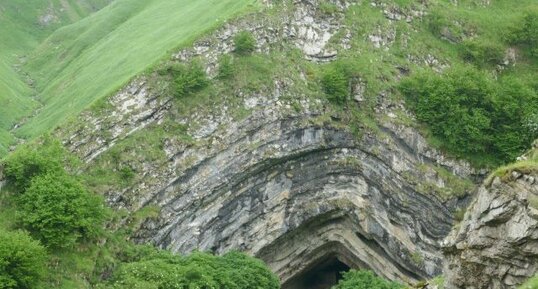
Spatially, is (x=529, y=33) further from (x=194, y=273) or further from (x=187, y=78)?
(x=194, y=273)

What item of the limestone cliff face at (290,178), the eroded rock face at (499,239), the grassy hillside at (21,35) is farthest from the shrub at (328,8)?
the eroded rock face at (499,239)

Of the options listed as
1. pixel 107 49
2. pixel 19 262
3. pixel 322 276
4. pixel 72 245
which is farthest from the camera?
pixel 107 49

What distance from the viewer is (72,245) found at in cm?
4006

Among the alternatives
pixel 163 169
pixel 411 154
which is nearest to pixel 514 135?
pixel 411 154

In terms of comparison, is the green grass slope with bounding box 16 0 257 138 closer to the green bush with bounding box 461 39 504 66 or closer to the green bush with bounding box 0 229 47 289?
the green bush with bounding box 0 229 47 289

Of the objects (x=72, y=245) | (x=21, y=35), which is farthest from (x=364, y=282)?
(x=21, y=35)

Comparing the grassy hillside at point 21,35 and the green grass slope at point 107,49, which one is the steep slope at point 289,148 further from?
the grassy hillside at point 21,35

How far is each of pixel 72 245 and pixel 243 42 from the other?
76.3ft

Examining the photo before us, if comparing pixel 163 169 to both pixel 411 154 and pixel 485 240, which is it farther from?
pixel 485 240

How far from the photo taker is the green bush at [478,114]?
54500 mm

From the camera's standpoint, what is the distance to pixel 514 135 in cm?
5450

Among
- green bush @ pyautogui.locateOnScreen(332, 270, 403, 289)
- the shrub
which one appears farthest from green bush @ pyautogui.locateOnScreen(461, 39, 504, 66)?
green bush @ pyautogui.locateOnScreen(332, 270, 403, 289)

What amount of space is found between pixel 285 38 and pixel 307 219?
16769mm

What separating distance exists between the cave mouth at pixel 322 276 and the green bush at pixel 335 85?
52.2ft
